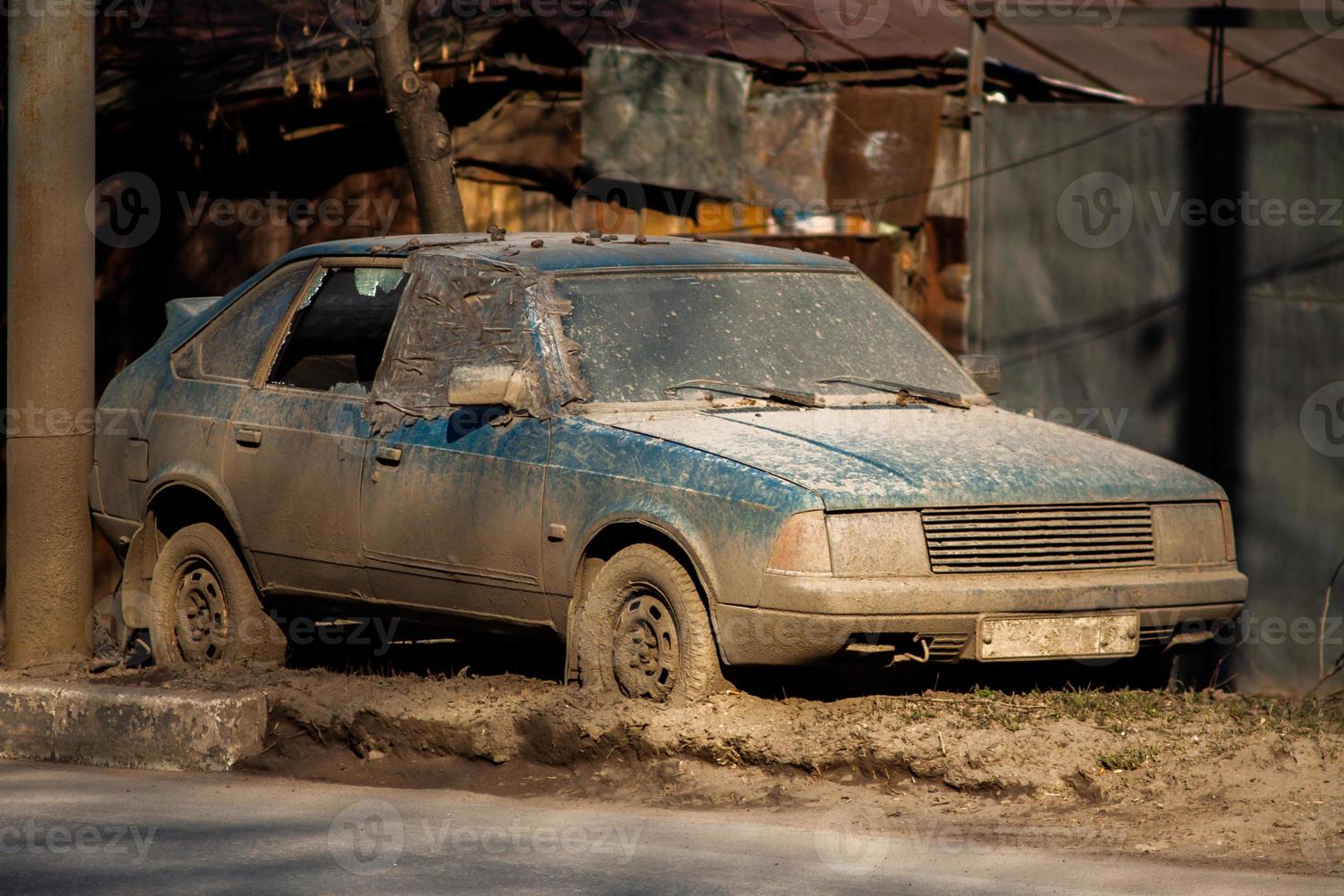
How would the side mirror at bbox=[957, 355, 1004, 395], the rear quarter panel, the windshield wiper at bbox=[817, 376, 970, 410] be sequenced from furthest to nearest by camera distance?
the rear quarter panel < the side mirror at bbox=[957, 355, 1004, 395] < the windshield wiper at bbox=[817, 376, 970, 410]

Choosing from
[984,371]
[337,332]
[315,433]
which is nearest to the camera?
[315,433]

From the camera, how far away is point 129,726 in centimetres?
677

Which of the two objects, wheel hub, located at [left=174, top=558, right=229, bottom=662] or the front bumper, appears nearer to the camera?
the front bumper

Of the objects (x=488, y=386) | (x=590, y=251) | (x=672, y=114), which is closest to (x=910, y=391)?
(x=590, y=251)

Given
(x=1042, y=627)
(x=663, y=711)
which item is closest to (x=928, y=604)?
(x=1042, y=627)

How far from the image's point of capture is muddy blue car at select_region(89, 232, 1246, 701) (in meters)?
5.87

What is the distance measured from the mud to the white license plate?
20cm

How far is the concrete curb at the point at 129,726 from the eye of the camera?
6.64 metres

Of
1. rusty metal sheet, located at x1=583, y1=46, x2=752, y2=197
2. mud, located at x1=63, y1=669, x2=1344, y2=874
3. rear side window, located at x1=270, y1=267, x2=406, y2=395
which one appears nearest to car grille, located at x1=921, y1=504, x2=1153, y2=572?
mud, located at x1=63, y1=669, x2=1344, y2=874

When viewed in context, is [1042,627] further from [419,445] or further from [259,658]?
[259,658]

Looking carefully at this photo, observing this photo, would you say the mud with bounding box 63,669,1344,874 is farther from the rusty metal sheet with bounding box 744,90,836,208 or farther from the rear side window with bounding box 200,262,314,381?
the rusty metal sheet with bounding box 744,90,836,208

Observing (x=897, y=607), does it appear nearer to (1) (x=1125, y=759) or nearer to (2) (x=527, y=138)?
(1) (x=1125, y=759)

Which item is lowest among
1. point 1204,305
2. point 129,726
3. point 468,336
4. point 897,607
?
point 129,726

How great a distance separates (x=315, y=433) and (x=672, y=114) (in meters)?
4.69
